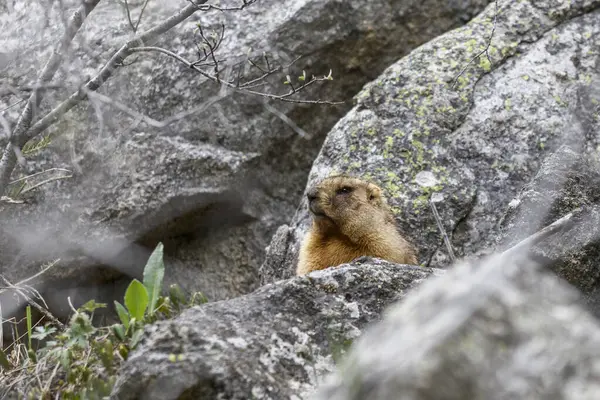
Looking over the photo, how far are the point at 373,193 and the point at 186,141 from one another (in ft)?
6.58

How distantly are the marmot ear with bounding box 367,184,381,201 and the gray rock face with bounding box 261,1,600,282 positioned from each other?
0.16 m

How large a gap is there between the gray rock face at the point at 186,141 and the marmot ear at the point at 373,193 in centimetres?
108

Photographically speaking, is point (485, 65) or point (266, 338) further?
point (485, 65)

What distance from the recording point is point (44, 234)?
7.78m

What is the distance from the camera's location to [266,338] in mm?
4164

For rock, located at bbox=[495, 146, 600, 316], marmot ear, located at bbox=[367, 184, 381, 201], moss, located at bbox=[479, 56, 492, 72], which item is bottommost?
rock, located at bbox=[495, 146, 600, 316]

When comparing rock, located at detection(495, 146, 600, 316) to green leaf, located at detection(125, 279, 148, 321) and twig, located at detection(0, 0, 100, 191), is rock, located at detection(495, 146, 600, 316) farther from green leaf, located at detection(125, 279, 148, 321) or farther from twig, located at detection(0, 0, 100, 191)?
twig, located at detection(0, 0, 100, 191)

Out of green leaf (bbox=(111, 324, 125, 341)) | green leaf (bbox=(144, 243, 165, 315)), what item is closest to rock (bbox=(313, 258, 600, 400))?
green leaf (bbox=(111, 324, 125, 341))

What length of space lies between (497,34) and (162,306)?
15.4ft

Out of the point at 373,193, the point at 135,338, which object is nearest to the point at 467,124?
the point at 373,193

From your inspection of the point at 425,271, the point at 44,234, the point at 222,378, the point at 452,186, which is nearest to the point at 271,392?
the point at 222,378

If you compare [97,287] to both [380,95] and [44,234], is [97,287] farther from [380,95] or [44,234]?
[380,95]

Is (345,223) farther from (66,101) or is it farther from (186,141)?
(66,101)

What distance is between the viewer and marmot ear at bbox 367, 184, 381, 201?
7.36 meters
